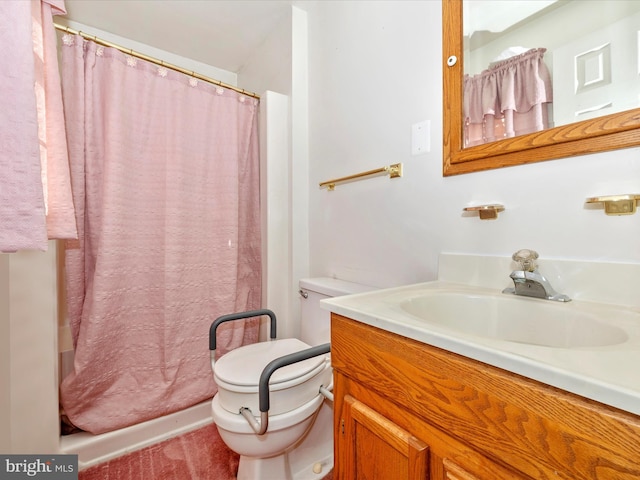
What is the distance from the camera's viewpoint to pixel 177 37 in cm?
178

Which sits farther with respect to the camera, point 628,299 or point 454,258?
point 454,258

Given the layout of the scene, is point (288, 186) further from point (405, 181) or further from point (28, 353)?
point (28, 353)

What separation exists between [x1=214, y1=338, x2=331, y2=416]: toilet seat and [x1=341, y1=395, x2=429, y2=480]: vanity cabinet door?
0.37 meters

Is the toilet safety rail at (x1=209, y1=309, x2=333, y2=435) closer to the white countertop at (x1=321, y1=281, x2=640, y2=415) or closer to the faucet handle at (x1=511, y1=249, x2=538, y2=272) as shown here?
the white countertop at (x1=321, y1=281, x2=640, y2=415)

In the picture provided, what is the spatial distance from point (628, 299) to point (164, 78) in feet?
6.05

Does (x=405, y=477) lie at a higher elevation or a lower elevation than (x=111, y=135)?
lower

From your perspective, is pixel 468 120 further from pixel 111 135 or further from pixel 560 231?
pixel 111 135

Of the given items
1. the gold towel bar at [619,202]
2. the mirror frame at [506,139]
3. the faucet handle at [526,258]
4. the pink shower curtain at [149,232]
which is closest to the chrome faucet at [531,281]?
the faucet handle at [526,258]

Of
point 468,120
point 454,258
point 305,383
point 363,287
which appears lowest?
point 305,383

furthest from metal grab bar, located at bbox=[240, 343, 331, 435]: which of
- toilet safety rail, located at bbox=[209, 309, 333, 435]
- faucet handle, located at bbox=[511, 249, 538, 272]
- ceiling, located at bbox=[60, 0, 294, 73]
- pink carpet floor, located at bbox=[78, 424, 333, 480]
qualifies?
ceiling, located at bbox=[60, 0, 294, 73]

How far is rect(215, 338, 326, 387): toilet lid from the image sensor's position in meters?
0.95

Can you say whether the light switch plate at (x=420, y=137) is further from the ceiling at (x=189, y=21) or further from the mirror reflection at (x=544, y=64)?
the ceiling at (x=189, y=21)

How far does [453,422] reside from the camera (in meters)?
0.42

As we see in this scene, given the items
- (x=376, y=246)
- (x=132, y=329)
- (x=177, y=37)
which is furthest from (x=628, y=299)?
(x=177, y=37)
